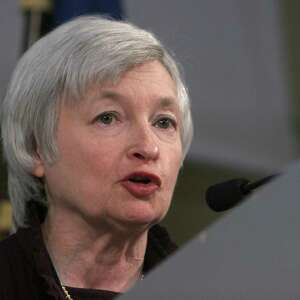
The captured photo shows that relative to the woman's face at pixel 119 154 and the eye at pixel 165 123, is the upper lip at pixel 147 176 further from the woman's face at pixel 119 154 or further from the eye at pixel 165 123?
the eye at pixel 165 123

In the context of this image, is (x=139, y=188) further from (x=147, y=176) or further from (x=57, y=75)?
(x=57, y=75)

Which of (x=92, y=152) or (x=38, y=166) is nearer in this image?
(x=92, y=152)

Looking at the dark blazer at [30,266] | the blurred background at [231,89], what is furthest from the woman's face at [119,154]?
the blurred background at [231,89]

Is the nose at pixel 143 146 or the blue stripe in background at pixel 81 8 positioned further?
the blue stripe in background at pixel 81 8

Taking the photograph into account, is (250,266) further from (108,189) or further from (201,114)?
(201,114)

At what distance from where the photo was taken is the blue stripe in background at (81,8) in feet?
12.2

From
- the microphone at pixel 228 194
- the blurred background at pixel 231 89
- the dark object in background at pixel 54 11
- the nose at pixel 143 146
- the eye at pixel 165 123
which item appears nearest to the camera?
the microphone at pixel 228 194

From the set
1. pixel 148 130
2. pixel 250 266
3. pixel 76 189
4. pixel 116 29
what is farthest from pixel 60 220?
pixel 250 266

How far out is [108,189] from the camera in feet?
6.38

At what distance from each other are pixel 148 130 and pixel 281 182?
94 cm

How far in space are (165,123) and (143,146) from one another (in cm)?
14

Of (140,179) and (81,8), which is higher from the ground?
(140,179)

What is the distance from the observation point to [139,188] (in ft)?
6.33

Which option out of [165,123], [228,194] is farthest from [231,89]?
[228,194]
